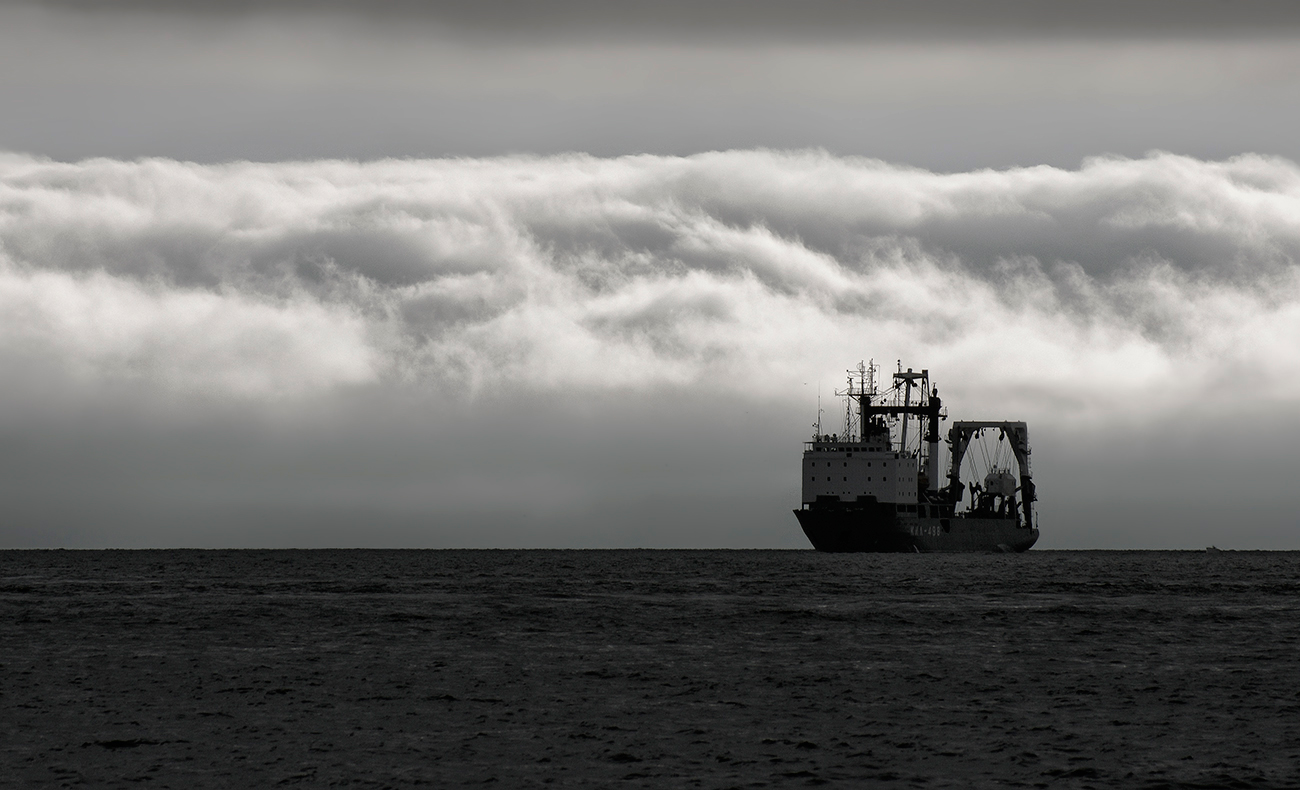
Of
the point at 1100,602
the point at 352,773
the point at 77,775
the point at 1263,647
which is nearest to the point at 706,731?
the point at 352,773

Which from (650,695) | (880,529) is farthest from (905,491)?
(650,695)

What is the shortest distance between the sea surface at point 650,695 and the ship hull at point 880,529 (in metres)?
78.1

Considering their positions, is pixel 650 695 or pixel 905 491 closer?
pixel 650 695

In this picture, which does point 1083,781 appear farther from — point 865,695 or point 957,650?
point 957,650

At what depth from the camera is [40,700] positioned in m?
39.5

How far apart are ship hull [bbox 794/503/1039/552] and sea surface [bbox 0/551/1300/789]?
78084 millimetres

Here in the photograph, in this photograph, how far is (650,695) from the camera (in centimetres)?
4116

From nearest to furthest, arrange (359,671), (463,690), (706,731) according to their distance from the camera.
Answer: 1. (706,731)
2. (463,690)
3. (359,671)

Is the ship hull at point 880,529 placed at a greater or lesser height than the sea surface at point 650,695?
greater

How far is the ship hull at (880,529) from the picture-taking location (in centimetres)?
16038

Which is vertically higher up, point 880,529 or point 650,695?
point 880,529

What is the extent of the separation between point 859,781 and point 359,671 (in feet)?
73.5

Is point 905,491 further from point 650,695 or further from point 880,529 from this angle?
point 650,695

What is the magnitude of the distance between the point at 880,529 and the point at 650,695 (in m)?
123
